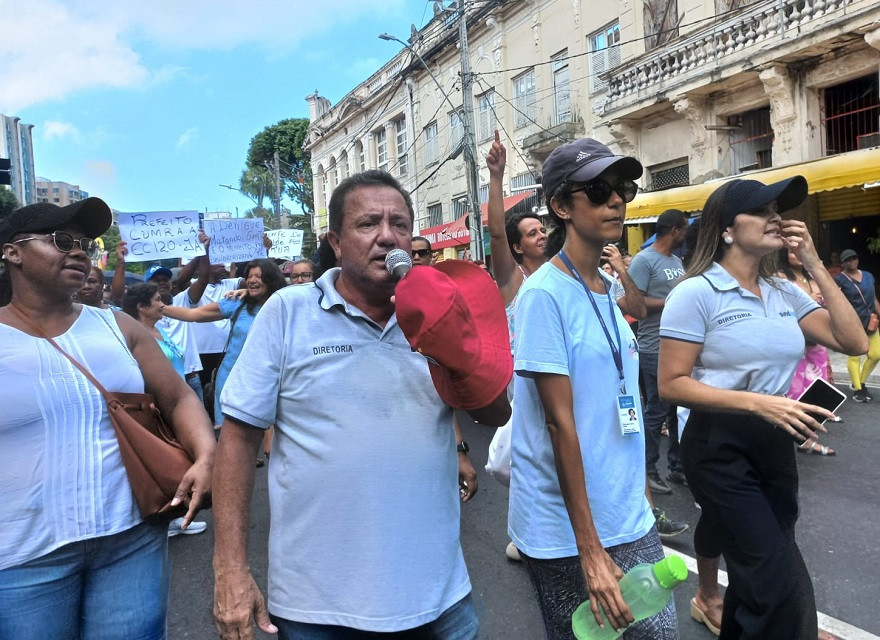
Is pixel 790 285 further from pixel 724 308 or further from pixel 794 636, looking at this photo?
pixel 794 636

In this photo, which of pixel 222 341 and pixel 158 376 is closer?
pixel 158 376

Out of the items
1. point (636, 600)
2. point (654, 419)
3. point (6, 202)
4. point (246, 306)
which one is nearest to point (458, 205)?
point (6, 202)

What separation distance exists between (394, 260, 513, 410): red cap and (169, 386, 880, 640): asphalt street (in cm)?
182

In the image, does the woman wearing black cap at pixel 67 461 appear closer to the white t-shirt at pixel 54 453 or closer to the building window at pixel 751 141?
the white t-shirt at pixel 54 453

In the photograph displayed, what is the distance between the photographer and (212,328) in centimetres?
704

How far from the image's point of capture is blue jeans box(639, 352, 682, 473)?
195 inches

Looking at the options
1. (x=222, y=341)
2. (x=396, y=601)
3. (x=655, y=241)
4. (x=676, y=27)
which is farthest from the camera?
(x=676, y=27)

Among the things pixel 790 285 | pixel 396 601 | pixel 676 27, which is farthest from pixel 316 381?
pixel 676 27

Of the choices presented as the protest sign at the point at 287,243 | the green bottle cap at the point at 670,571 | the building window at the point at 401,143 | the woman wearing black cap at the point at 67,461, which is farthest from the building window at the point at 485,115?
the green bottle cap at the point at 670,571

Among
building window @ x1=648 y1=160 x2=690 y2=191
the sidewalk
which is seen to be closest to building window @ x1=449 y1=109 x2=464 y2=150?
building window @ x1=648 y1=160 x2=690 y2=191

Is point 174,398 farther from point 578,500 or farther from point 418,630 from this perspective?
point 578,500

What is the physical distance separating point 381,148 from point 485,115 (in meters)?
10.4

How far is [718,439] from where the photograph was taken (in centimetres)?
241

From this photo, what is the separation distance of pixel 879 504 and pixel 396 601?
14.4 feet
